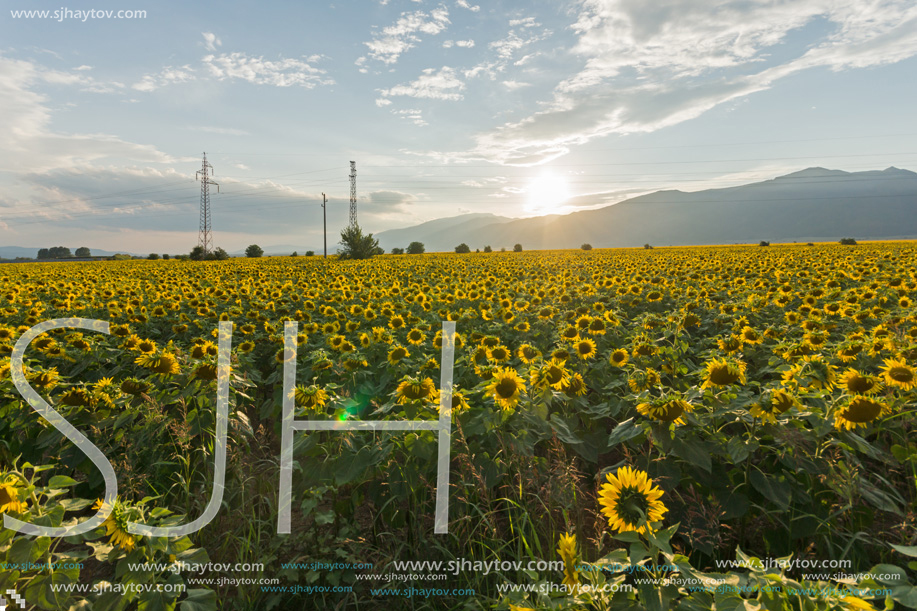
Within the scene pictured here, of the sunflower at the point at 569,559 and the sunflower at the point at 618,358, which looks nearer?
the sunflower at the point at 569,559

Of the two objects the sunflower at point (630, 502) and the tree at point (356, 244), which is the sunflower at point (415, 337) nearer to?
the sunflower at point (630, 502)

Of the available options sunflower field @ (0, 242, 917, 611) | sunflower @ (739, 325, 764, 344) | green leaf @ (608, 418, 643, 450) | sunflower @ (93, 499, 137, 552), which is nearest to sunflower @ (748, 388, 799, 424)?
sunflower field @ (0, 242, 917, 611)

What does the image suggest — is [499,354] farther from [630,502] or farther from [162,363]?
[162,363]

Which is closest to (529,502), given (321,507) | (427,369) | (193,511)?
(427,369)

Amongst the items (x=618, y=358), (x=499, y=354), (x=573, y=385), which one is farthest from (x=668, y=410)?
(x=499, y=354)

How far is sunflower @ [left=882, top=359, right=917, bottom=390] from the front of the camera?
3322mm

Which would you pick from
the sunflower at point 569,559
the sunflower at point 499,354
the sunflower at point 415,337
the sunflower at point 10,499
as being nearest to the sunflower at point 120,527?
the sunflower at point 10,499

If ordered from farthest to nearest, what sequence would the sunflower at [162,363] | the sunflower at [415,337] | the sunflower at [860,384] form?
the sunflower at [415,337], the sunflower at [162,363], the sunflower at [860,384]

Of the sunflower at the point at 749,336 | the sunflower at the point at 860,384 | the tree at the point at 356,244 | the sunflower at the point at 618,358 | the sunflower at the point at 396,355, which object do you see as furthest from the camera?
the tree at the point at 356,244

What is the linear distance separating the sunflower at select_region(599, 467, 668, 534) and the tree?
143ft

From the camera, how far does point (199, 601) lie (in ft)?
7.63

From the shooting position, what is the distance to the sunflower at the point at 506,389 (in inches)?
130

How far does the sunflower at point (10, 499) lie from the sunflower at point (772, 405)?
13.7 feet

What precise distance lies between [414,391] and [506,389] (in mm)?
750
